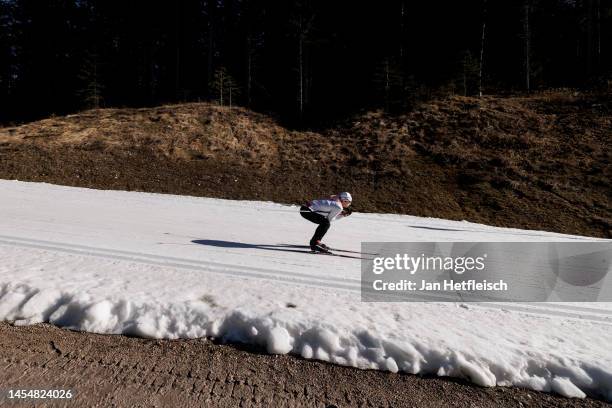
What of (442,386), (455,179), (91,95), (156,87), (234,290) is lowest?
(442,386)

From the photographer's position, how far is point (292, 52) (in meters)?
35.2

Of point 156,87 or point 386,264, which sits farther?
point 156,87

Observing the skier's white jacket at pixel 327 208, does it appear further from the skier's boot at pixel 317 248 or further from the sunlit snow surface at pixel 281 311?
the sunlit snow surface at pixel 281 311

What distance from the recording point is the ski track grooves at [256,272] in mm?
5113

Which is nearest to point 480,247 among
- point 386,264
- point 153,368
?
point 386,264

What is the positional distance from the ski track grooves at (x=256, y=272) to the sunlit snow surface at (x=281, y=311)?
0.11ft

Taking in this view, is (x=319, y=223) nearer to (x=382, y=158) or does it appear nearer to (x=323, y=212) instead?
(x=323, y=212)

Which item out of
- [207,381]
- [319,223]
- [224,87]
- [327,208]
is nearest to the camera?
[207,381]

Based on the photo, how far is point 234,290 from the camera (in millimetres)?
5074

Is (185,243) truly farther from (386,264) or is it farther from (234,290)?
(386,264)

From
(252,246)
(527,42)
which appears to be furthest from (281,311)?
(527,42)

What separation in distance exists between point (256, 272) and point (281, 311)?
1897 mm

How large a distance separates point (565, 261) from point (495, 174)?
1075cm

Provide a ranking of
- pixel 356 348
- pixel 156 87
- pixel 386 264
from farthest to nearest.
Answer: pixel 156 87, pixel 386 264, pixel 356 348
